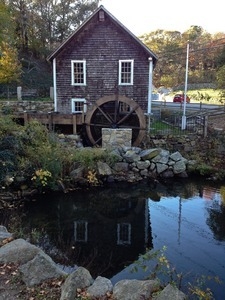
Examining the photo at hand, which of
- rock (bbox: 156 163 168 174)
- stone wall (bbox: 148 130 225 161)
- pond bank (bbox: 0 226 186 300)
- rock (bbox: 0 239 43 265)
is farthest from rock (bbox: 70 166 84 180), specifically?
pond bank (bbox: 0 226 186 300)

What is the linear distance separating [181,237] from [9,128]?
586cm

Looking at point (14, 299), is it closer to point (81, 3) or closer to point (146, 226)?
point (146, 226)

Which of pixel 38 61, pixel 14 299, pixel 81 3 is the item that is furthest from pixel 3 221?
pixel 81 3

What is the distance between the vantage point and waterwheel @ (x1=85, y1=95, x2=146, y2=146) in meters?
13.7

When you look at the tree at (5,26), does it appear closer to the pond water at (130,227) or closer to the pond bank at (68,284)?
the pond water at (130,227)

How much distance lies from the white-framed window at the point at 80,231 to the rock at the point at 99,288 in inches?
129

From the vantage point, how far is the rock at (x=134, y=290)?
3.20 meters

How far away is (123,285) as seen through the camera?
135 inches

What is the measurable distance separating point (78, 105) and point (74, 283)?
13.4 metres

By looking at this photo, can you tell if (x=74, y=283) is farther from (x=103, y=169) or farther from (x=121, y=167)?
(x=121, y=167)

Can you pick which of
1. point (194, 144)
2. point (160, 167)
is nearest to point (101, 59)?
Result: point (194, 144)

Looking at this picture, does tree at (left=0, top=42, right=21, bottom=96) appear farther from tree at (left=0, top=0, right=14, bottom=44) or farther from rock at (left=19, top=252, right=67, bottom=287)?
rock at (left=19, top=252, right=67, bottom=287)

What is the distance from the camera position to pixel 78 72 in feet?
50.9

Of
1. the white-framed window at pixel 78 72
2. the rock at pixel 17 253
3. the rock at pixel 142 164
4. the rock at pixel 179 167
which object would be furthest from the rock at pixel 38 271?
the white-framed window at pixel 78 72
